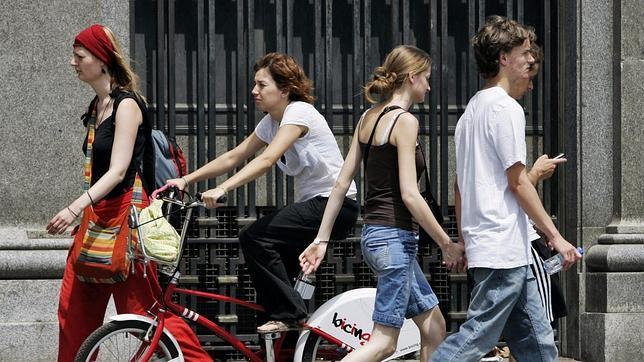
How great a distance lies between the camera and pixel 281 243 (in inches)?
257

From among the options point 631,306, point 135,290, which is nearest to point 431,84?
point 631,306

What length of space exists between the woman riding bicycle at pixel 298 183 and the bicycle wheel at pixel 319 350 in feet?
0.56

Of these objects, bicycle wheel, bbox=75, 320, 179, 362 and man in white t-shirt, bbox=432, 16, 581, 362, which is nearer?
man in white t-shirt, bbox=432, 16, 581, 362

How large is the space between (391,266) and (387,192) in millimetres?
337

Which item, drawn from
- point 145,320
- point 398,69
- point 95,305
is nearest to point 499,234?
point 398,69

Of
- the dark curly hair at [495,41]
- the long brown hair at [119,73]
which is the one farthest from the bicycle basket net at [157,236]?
the dark curly hair at [495,41]

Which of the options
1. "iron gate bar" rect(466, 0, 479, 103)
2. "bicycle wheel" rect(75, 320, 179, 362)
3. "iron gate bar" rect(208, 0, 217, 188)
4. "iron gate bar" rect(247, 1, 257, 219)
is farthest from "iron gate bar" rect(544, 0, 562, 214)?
"bicycle wheel" rect(75, 320, 179, 362)

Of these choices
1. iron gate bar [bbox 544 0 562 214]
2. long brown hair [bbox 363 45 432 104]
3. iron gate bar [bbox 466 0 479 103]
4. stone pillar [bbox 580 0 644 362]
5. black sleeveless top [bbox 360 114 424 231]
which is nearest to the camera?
black sleeveless top [bbox 360 114 424 231]

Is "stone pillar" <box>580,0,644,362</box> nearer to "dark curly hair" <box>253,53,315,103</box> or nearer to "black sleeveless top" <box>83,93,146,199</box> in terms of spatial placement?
"dark curly hair" <box>253,53,315,103</box>

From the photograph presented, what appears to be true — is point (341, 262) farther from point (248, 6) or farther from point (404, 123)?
point (404, 123)

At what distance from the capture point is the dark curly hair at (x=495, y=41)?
216 inches

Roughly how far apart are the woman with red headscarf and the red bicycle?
0.09 meters

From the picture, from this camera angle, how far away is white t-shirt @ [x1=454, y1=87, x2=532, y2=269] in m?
5.28

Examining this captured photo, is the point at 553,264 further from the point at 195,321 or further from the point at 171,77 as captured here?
the point at 171,77
